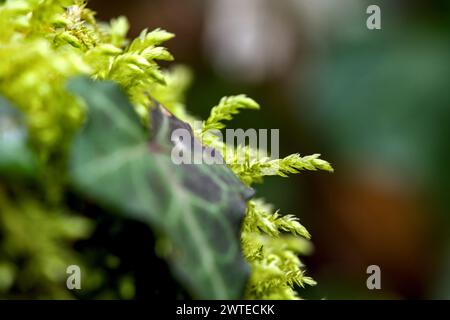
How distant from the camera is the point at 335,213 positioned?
2553 mm

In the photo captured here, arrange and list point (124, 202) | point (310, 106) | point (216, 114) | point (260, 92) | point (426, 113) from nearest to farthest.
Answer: point (124, 202), point (216, 114), point (426, 113), point (310, 106), point (260, 92)

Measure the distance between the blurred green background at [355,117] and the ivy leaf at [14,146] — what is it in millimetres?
1685

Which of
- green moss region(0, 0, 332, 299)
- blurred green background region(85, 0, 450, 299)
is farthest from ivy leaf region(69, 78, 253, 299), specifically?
blurred green background region(85, 0, 450, 299)

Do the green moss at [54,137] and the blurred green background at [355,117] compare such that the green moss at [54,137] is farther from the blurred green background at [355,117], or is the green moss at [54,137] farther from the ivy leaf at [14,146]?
the blurred green background at [355,117]

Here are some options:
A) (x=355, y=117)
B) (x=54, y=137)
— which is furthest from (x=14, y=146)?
(x=355, y=117)

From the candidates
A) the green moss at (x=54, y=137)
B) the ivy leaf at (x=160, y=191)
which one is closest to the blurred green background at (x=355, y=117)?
the green moss at (x=54, y=137)

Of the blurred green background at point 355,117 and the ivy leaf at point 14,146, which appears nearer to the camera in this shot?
the ivy leaf at point 14,146

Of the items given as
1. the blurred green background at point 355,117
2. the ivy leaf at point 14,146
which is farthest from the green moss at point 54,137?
the blurred green background at point 355,117

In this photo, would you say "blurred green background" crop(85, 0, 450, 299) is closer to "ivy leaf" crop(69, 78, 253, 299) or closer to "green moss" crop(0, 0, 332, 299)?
"green moss" crop(0, 0, 332, 299)

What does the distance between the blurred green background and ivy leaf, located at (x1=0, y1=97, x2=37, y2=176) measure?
5.53ft

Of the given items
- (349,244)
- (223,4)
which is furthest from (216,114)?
(223,4)

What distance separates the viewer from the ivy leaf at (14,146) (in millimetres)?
416
